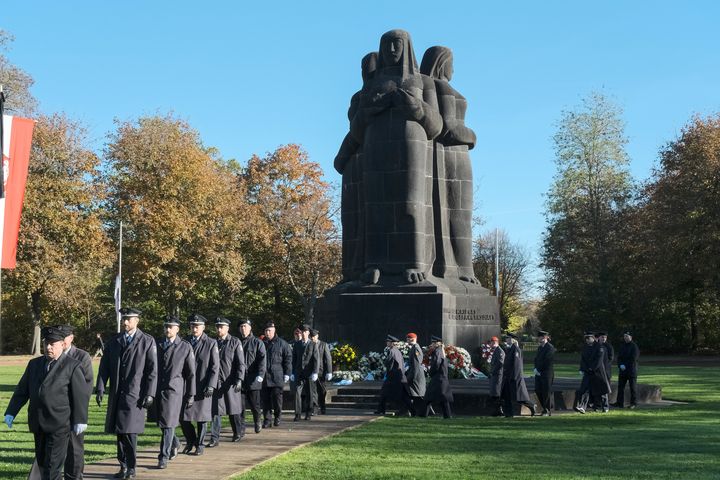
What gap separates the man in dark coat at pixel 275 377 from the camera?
1714 centimetres

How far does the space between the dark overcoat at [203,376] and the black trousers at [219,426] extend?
0.71 meters

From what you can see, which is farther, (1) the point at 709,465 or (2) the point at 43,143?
(2) the point at 43,143

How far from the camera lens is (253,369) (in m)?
16.4

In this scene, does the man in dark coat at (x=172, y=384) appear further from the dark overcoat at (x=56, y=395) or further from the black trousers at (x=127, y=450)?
the dark overcoat at (x=56, y=395)

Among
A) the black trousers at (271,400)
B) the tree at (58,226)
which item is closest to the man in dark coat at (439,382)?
the black trousers at (271,400)

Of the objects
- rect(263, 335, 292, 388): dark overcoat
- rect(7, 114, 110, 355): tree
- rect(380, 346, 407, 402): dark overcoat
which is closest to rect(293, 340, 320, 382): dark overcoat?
rect(263, 335, 292, 388): dark overcoat

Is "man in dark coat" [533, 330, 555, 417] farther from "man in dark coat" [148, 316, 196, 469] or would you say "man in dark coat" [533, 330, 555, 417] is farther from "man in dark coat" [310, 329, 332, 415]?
"man in dark coat" [148, 316, 196, 469]

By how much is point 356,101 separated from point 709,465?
52.8ft

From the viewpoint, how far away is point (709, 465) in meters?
12.5

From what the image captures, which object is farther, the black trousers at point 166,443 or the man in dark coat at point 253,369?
the man in dark coat at point 253,369

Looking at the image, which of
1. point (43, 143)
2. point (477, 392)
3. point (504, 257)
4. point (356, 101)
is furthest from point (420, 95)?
point (504, 257)

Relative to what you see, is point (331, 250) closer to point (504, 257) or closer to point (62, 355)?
point (504, 257)

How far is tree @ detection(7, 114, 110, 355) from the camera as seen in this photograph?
169 ft

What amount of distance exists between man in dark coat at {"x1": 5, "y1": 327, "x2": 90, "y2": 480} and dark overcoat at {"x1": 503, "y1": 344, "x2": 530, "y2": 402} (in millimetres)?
10791
